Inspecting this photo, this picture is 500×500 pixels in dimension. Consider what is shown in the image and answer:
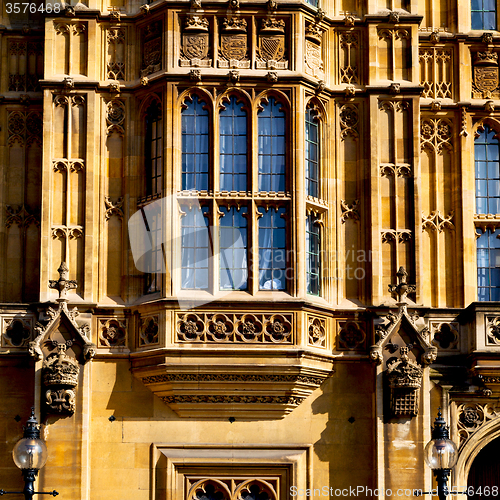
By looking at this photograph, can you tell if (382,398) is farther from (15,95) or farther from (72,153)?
(15,95)

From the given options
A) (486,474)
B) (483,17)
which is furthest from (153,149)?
(486,474)

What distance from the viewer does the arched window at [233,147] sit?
23.1 meters

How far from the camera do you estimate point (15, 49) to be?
24609mm

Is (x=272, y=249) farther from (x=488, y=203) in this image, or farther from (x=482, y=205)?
(x=488, y=203)

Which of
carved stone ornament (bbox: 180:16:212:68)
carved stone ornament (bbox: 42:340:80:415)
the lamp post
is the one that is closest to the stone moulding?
carved stone ornament (bbox: 42:340:80:415)

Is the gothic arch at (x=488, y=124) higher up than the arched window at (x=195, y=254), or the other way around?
the gothic arch at (x=488, y=124)

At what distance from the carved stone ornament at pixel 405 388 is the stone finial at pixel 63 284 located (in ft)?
21.2

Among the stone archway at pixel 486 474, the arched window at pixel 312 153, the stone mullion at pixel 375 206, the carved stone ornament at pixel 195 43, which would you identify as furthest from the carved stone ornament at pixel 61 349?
the stone archway at pixel 486 474

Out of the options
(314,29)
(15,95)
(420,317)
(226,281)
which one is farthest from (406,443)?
(15,95)

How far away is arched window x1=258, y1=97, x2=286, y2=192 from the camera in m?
23.2

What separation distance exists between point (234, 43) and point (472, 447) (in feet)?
30.9

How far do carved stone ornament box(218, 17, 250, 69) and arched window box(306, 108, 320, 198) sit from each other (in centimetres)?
172

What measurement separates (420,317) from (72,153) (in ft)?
25.4

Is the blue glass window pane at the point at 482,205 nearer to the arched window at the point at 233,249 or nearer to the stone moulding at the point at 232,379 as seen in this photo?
the stone moulding at the point at 232,379
